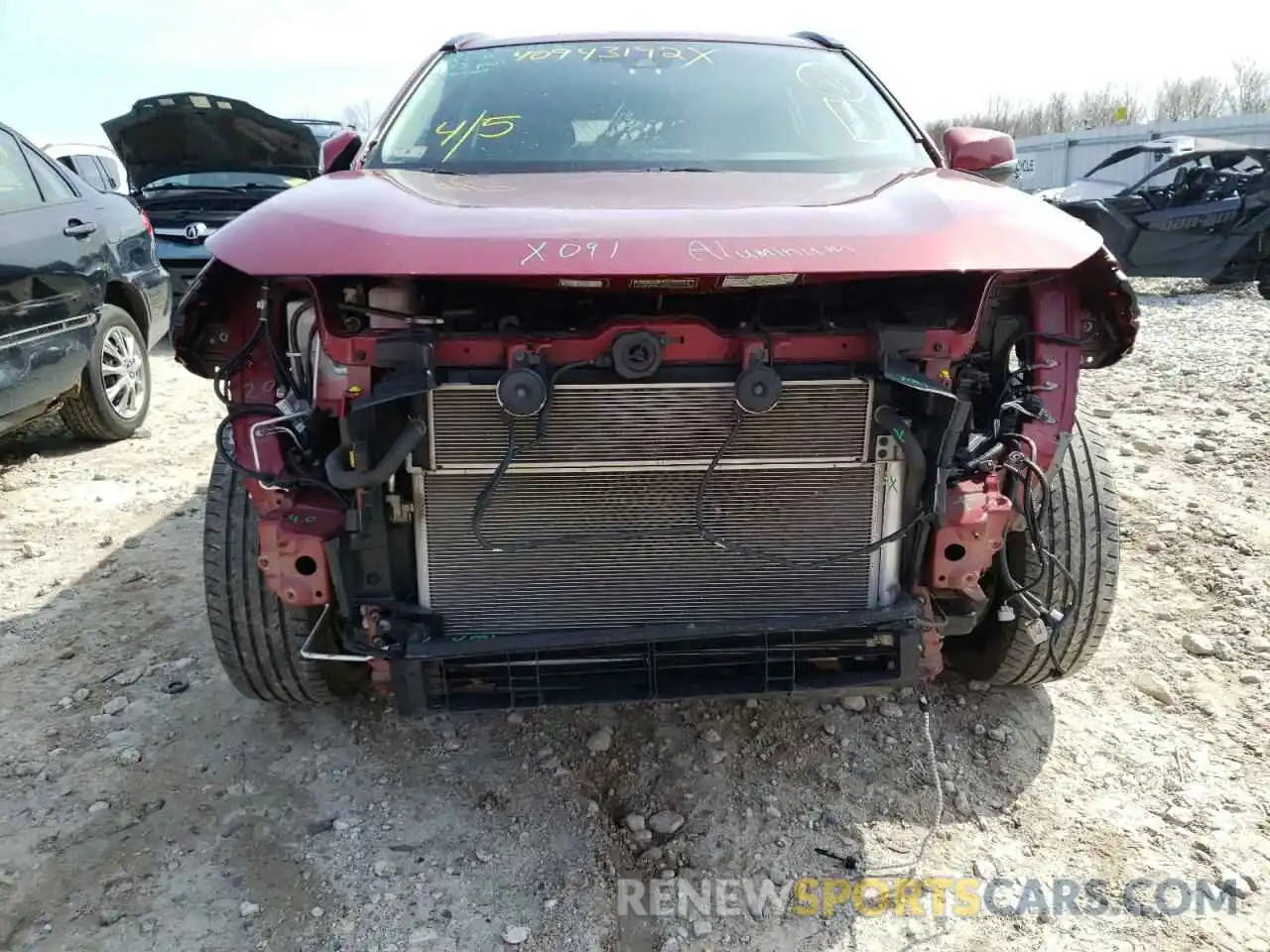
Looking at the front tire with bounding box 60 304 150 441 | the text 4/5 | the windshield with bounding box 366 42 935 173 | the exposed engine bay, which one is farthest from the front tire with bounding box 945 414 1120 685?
the front tire with bounding box 60 304 150 441

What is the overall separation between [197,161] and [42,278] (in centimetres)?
434

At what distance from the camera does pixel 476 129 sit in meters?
2.88

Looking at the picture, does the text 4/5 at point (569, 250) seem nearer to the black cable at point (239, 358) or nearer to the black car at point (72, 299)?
the black cable at point (239, 358)

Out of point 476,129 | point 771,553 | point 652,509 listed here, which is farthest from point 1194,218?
point 652,509

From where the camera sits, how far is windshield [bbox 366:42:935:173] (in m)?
2.72

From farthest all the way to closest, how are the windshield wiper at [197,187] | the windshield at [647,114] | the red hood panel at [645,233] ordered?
the windshield wiper at [197,187] < the windshield at [647,114] < the red hood panel at [645,233]

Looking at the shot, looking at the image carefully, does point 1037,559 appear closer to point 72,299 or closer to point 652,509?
point 652,509

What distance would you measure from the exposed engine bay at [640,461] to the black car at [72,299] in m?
2.52

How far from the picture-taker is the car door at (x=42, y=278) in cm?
407

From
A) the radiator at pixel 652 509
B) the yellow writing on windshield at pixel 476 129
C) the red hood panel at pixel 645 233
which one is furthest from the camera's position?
the yellow writing on windshield at pixel 476 129

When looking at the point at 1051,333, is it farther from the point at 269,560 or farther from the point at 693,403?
the point at 269,560

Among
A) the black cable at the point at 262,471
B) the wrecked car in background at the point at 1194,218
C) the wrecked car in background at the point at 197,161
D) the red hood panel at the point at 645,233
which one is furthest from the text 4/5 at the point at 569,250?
the wrecked car in background at the point at 1194,218

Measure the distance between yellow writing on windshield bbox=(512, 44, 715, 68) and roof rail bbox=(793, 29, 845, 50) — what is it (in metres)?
0.50

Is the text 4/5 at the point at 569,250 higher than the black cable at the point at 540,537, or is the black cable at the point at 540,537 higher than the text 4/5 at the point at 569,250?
the text 4/5 at the point at 569,250
